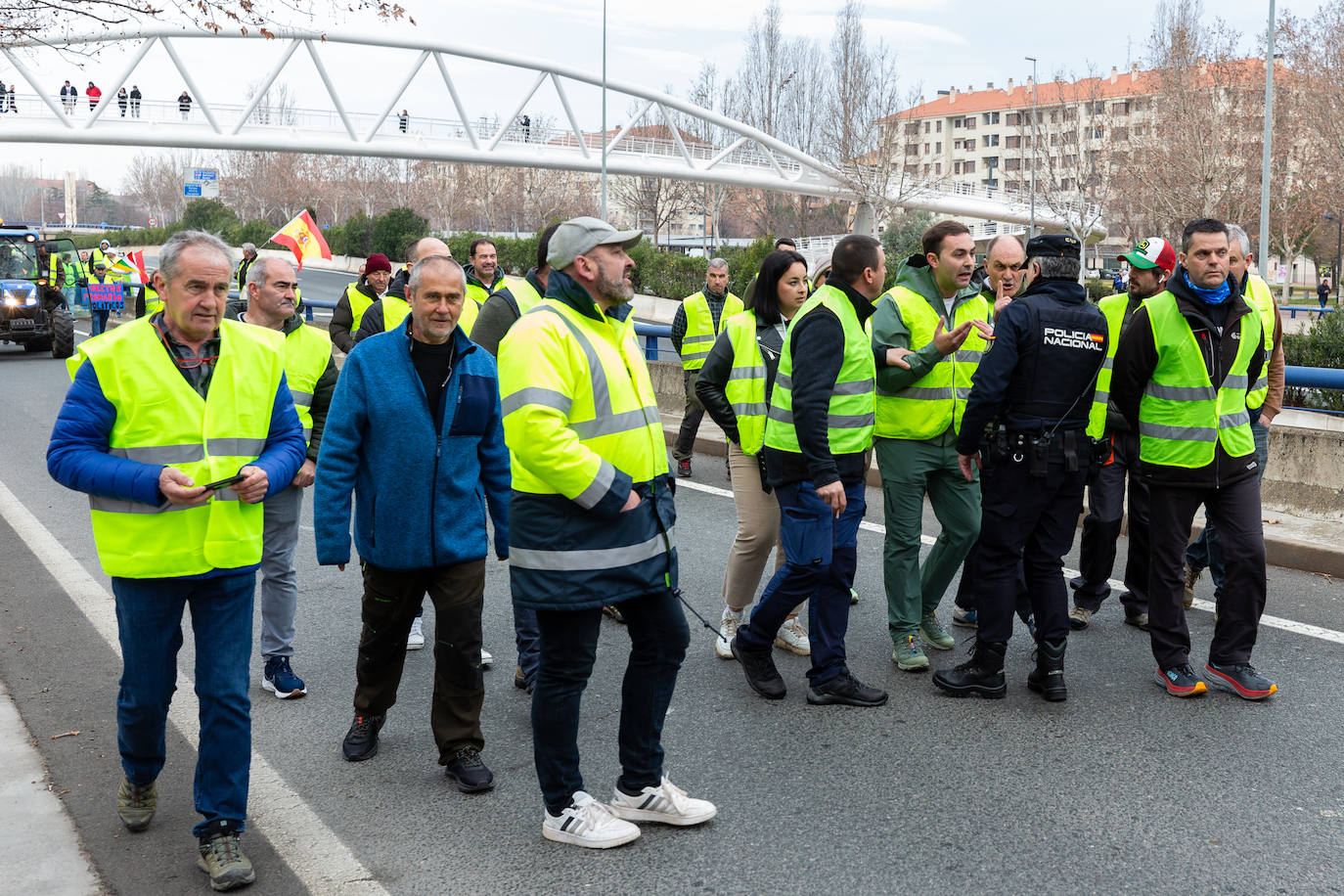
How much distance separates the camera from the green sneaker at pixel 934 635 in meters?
6.03

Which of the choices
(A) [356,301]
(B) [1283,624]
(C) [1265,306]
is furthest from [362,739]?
(A) [356,301]

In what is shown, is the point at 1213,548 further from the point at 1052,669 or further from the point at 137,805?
the point at 137,805

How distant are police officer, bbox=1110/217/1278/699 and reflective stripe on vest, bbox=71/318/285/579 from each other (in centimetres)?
370

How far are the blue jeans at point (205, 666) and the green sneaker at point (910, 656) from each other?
2980 mm

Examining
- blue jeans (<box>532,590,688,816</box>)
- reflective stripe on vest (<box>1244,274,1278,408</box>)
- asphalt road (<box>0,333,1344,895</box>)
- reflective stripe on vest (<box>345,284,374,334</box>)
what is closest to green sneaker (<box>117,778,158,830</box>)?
asphalt road (<box>0,333,1344,895</box>)

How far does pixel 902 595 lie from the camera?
5.73 m

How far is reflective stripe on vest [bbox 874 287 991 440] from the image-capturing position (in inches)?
223

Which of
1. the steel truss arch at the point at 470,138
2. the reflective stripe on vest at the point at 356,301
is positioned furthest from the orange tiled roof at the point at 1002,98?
the reflective stripe on vest at the point at 356,301

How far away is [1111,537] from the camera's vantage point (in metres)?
6.38

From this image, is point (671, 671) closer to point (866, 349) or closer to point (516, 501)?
point (516, 501)

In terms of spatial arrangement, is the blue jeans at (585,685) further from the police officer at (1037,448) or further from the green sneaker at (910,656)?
the green sneaker at (910,656)

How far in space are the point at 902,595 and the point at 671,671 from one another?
200 centimetres

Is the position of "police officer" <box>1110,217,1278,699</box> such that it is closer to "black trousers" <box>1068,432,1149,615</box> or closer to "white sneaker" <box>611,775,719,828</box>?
"black trousers" <box>1068,432,1149,615</box>

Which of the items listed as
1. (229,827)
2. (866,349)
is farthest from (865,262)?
(229,827)
